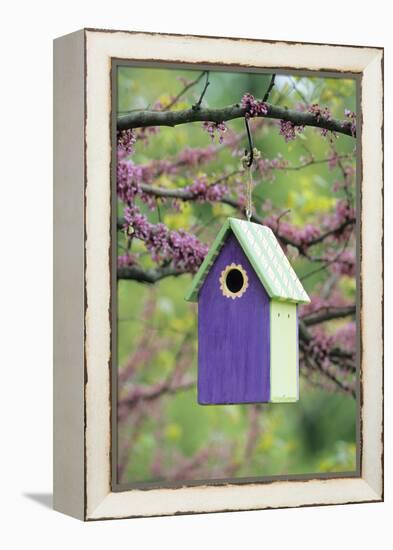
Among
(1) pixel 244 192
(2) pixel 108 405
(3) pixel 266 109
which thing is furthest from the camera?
(1) pixel 244 192

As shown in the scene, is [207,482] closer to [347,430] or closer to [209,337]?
[209,337]

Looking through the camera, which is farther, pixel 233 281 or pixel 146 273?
pixel 146 273

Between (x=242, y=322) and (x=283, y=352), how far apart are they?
0.18 metres

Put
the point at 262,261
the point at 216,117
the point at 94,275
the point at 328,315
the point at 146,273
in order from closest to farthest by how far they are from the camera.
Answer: the point at 94,275 → the point at 262,261 → the point at 216,117 → the point at 146,273 → the point at 328,315

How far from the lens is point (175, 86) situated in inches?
238

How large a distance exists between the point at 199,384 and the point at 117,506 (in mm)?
506

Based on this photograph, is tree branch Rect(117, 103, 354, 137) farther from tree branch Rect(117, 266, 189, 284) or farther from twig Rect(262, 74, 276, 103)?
tree branch Rect(117, 266, 189, 284)

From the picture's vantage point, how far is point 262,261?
549 centimetres

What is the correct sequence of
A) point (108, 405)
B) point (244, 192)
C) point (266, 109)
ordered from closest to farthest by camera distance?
point (108, 405), point (266, 109), point (244, 192)

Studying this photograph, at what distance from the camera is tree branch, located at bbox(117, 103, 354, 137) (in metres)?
5.59

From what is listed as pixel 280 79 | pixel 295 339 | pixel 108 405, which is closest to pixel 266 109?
pixel 280 79

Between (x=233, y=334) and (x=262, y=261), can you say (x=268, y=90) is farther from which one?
(x=233, y=334)

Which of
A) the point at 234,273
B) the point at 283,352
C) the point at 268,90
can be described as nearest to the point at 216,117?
the point at 268,90

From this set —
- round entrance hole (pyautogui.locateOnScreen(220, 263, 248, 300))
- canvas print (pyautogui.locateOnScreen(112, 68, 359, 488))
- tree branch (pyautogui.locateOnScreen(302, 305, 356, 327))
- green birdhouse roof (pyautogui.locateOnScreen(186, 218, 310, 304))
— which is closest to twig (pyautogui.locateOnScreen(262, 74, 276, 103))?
canvas print (pyautogui.locateOnScreen(112, 68, 359, 488))
